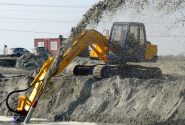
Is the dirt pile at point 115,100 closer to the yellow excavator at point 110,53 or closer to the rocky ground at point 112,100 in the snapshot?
the rocky ground at point 112,100

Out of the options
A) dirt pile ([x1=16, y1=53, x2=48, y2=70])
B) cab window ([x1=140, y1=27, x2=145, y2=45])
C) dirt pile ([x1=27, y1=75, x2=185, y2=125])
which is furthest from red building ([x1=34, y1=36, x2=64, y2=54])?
dirt pile ([x1=27, y1=75, x2=185, y2=125])

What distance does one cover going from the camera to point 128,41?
19.0 meters

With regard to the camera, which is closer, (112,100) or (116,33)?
(112,100)

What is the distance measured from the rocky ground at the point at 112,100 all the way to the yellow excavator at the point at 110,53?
85 cm

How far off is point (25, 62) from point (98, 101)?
21.6 meters

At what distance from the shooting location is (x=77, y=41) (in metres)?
16.6

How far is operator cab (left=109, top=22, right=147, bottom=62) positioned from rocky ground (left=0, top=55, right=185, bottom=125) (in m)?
2.32

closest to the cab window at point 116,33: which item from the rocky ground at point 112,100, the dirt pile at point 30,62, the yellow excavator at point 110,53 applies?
the yellow excavator at point 110,53

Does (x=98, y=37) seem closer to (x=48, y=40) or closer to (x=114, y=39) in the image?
(x=114, y=39)

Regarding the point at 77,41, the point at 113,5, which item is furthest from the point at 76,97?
the point at 113,5

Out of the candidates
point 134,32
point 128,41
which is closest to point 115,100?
point 128,41

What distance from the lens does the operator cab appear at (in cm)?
1881

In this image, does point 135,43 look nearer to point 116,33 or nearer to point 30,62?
point 116,33

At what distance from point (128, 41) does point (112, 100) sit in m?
4.38
